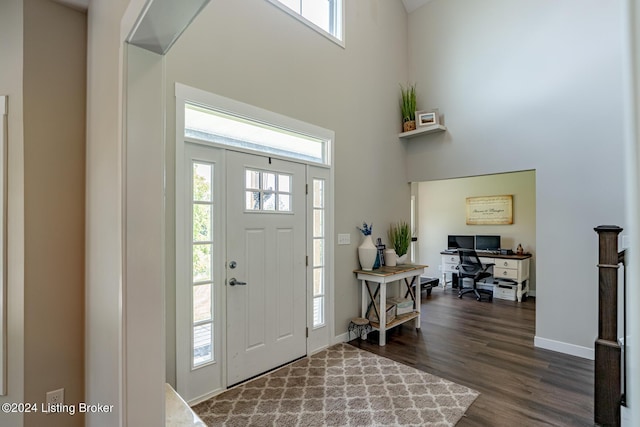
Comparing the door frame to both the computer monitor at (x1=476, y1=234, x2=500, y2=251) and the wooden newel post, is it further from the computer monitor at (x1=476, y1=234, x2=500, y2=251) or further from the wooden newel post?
the computer monitor at (x1=476, y1=234, x2=500, y2=251)

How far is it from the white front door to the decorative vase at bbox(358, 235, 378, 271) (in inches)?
32.9

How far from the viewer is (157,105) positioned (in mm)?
1318

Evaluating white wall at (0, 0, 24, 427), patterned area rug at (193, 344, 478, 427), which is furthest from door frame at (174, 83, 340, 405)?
white wall at (0, 0, 24, 427)

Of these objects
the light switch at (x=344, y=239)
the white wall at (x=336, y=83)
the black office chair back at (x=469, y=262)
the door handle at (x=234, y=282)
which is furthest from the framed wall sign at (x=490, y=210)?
the door handle at (x=234, y=282)

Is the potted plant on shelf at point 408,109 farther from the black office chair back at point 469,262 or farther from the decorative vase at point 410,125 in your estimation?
the black office chair back at point 469,262

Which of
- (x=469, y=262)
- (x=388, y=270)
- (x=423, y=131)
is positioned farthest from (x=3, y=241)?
(x=469, y=262)

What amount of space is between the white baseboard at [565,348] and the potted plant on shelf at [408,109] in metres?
3.00

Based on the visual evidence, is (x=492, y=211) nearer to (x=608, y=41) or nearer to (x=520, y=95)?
(x=520, y=95)

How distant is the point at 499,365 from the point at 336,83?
3408 millimetres

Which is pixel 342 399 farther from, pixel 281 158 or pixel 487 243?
pixel 487 243

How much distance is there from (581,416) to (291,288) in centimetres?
246

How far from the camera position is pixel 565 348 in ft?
11.1

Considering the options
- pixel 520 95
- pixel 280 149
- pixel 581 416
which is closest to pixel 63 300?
pixel 280 149

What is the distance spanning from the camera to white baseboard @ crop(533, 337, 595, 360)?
10.7ft
